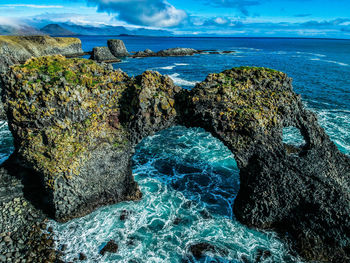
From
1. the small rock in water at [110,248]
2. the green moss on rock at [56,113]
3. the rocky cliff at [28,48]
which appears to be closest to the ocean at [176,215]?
the small rock in water at [110,248]

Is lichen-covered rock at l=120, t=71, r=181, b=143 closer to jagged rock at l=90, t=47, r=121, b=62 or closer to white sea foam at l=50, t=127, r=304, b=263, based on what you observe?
white sea foam at l=50, t=127, r=304, b=263

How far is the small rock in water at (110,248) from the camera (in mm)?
16844

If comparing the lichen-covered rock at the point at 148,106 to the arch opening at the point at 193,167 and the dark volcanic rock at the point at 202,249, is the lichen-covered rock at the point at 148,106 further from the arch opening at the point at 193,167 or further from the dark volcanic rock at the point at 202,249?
the dark volcanic rock at the point at 202,249

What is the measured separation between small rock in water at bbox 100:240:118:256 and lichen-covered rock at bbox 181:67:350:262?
34.6 feet

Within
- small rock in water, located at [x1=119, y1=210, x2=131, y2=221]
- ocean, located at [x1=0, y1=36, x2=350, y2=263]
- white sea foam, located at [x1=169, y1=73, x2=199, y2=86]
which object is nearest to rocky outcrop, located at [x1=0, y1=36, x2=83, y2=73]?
white sea foam, located at [x1=169, y1=73, x2=199, y2=86]

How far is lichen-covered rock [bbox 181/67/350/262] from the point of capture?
17.1m

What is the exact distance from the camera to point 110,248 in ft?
56.0

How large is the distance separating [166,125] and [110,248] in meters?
11.2

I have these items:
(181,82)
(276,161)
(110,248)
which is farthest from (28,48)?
(276,161)

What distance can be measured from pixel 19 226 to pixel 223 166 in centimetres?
2067

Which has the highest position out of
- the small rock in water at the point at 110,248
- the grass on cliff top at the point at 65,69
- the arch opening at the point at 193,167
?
the grass on cliff top at the point at 65,69

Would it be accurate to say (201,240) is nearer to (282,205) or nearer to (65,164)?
(282,205)

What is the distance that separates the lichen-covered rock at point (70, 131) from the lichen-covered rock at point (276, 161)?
7.32 metres

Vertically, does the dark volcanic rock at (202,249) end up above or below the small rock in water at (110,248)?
above
